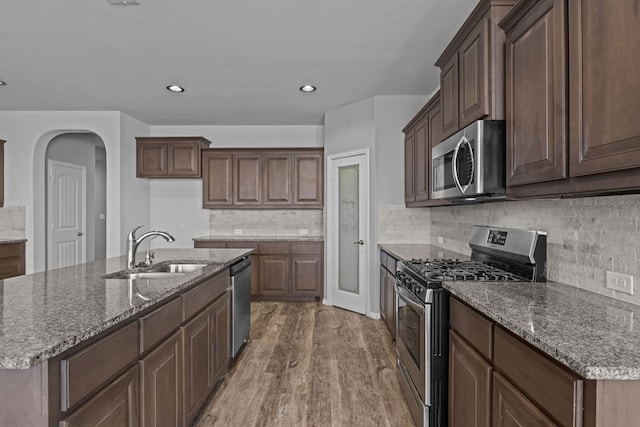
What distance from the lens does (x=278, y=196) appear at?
5664 mm

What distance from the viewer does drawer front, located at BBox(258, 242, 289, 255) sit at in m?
5.37

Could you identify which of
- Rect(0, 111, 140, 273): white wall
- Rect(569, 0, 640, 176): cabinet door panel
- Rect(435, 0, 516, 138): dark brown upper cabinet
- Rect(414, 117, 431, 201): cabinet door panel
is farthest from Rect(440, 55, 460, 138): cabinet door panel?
Rect(0, 111, 140, 273): white wall

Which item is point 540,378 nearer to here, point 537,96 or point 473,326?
point 473,326

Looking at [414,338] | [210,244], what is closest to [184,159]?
[210,244]

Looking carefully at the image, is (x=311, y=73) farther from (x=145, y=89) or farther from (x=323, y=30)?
(x=145, y=89)

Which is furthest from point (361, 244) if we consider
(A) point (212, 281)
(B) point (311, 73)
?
(A) point (212, 281)

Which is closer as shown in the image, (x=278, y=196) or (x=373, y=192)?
(x=373, y=192)

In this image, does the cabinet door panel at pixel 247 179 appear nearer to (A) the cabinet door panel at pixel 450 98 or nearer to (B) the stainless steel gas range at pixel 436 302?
(A) the cabinet door panel at pixel 450 98

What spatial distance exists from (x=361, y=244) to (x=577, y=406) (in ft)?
12.1

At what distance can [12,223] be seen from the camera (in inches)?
205

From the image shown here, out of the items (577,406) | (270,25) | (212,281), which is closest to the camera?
(577,406)

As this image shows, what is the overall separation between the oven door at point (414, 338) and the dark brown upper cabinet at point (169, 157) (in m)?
4.04

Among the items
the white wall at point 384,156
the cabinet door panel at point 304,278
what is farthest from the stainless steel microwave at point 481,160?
the cabinet door panel at point 304,278

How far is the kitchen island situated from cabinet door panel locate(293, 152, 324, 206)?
3097mm
